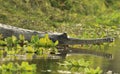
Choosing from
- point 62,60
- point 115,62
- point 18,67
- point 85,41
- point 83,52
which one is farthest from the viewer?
point 85,41

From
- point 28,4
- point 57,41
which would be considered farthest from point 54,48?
point 28,4

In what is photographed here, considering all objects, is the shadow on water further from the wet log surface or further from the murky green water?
the wet log surface

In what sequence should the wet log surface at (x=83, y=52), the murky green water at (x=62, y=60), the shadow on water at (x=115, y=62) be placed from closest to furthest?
the murky green water at (x=62, y=60)
the shadow on water at (x=115, y=62)
the wet log surface at (x=83, y=52)

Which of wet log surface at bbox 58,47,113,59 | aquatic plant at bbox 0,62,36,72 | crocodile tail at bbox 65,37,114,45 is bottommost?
wet log surface at bbox 58,47,113,59

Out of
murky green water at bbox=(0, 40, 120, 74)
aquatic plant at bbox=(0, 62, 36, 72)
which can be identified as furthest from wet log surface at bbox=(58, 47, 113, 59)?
aquatic plant at bbox=(0, 62, 36, 72)

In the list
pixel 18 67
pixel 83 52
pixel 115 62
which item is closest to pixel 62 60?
pixel 115 62

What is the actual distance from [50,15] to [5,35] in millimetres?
8050

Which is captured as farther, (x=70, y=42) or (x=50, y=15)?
(x=50, y=15)

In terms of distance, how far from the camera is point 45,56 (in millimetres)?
14961

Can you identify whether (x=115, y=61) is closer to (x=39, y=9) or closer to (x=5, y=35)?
(x=5, y=35)

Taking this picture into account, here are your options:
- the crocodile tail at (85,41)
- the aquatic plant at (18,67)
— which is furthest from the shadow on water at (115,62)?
the aquatic plant at (18,67)

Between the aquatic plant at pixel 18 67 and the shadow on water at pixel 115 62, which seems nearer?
the aquatic plant at pixel 18 67

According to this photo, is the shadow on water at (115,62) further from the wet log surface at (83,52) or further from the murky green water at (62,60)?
the wet log surface at (83,52)

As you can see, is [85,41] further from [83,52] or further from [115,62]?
[115,62]
